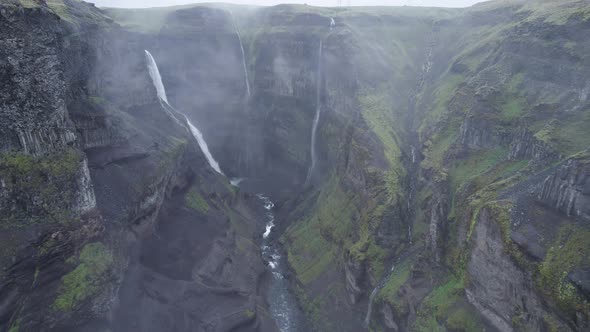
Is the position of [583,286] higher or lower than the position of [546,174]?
lower

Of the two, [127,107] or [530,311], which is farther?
[127,107]

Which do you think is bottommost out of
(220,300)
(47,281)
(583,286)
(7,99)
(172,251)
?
(220,300)

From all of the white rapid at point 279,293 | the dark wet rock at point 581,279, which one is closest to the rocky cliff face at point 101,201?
the white rapid at point 279,293

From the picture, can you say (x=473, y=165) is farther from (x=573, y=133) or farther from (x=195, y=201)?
(x=195, y=201)

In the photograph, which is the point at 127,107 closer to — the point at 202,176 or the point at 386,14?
the point at 202,176

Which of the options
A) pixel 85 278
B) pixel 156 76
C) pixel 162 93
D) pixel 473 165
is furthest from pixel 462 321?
pixel 156 76

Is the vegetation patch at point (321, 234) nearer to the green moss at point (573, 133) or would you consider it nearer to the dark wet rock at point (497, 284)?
the dark wet rock at point (497, 284)

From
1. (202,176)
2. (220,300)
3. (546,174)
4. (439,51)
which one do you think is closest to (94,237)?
(220,300)
